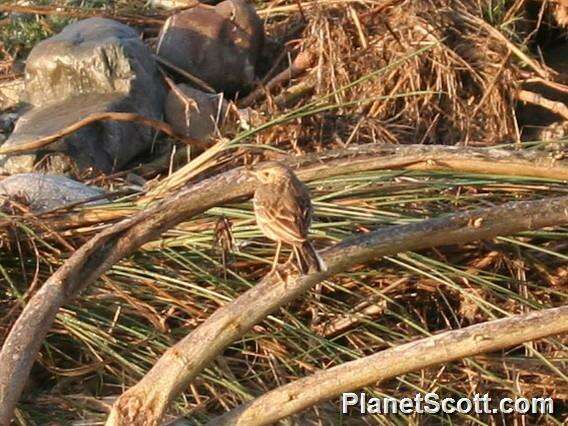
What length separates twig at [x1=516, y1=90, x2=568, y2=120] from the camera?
6.97 metres

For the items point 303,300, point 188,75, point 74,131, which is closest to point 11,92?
point 188,75

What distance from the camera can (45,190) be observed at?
5234 millimetres

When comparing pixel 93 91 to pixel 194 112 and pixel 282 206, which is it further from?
pixel 282 206

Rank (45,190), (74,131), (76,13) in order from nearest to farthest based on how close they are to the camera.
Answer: (45,190) < (74,131) < (76,13)

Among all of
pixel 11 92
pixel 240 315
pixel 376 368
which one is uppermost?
pixel 240 315

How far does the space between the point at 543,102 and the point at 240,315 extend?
4.02 meters

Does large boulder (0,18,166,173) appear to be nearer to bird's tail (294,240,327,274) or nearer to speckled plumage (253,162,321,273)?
speckled plumage (253,162,321,273)

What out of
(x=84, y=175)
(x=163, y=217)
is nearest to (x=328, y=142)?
(x=84, y=175)

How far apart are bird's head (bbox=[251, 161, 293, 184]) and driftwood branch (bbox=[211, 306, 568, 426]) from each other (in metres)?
0.60

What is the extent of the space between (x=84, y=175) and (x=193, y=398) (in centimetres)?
254

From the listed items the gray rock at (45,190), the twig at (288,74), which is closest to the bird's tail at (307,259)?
the gray rock at (45,190)

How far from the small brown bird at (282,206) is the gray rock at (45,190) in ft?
4.80

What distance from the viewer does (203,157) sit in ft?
15.1

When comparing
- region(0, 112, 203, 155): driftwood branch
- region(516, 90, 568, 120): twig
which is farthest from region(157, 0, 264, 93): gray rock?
region(516, 90, 568, 120): twig
